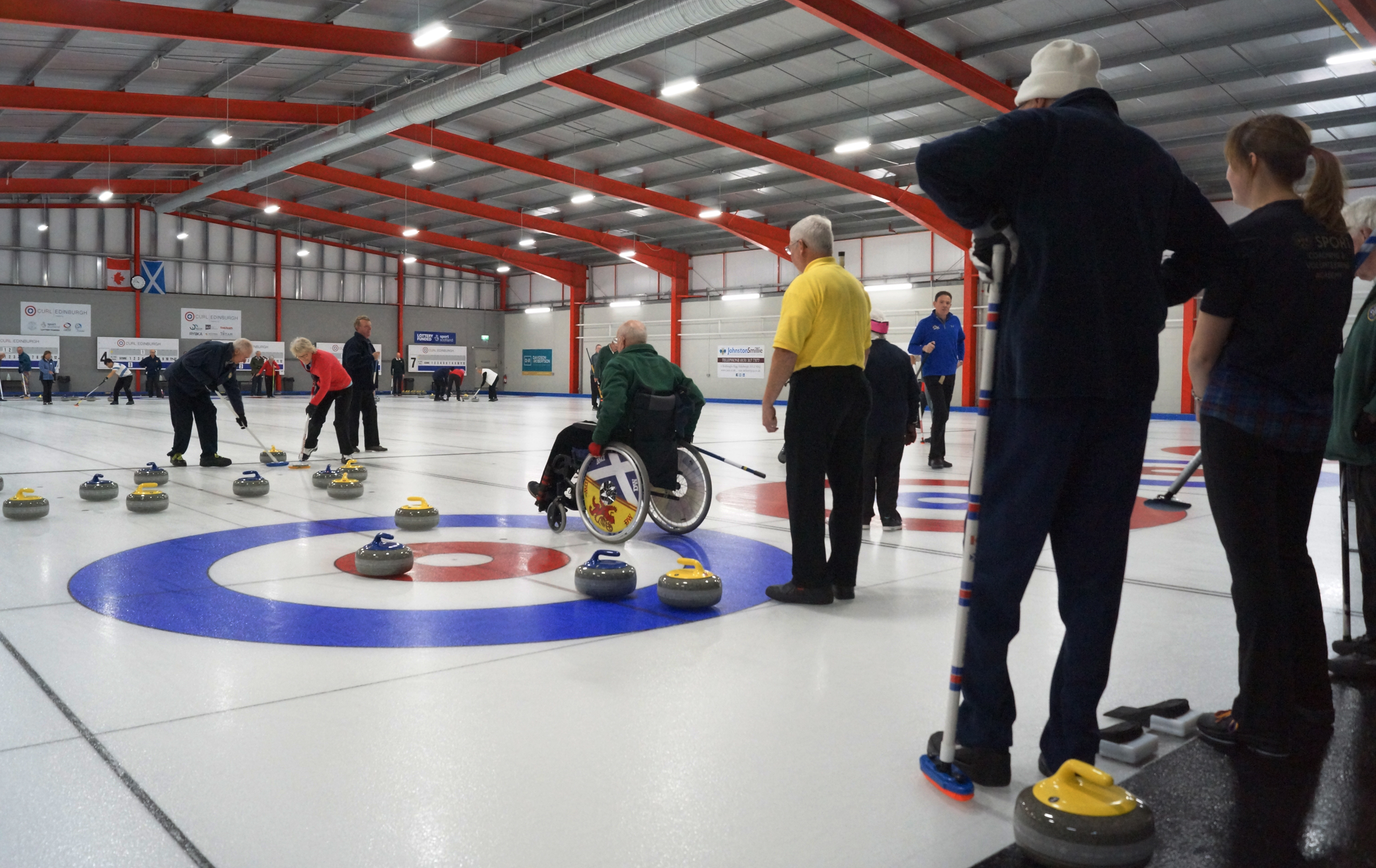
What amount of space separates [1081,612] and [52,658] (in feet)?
10.5

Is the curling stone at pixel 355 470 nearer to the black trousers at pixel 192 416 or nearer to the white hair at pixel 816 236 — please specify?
the black trousers at pixel 192 416

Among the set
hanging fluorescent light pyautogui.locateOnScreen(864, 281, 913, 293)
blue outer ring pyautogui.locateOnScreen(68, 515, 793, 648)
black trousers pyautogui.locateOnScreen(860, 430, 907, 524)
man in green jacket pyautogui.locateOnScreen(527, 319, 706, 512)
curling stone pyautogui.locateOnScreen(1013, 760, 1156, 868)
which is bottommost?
blue outer ring pyautogui.locateOnScreen(68, 515, 793, 648)

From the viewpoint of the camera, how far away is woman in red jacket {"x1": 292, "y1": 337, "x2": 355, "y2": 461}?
973 centimetres

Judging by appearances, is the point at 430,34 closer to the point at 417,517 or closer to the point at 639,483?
the point at 417,517

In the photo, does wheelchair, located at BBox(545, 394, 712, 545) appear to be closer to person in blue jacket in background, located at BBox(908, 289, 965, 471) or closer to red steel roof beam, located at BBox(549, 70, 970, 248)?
person in blue jacket in background, located at BBox(908, 289, 965, 471)

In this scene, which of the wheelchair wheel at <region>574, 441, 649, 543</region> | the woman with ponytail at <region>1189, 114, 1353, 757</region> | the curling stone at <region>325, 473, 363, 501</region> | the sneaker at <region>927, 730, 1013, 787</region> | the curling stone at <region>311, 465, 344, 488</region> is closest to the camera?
the sneaker at <region>927, 730, 1013, 787</region>

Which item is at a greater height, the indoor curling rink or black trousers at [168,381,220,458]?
black trousers at [168,381,220,458]

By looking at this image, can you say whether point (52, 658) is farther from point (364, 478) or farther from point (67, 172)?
point (67, 172)

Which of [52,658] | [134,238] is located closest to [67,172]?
[134,238]

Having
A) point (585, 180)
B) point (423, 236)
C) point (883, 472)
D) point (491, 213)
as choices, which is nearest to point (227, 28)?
point (585, 180)

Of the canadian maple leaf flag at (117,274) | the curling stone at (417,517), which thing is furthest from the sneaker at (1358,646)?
the canadian maple leaf flag at (117,274)

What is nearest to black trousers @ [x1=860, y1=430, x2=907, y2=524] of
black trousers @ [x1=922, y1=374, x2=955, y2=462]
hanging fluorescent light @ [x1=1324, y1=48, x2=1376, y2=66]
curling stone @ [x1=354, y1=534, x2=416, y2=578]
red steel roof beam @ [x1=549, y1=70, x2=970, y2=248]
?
curling stone @ [x1=354, y1=534, x2=416, y2=578]

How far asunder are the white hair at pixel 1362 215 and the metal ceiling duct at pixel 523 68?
964cm

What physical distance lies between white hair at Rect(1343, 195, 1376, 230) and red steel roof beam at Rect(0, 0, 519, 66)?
47.9 ft
